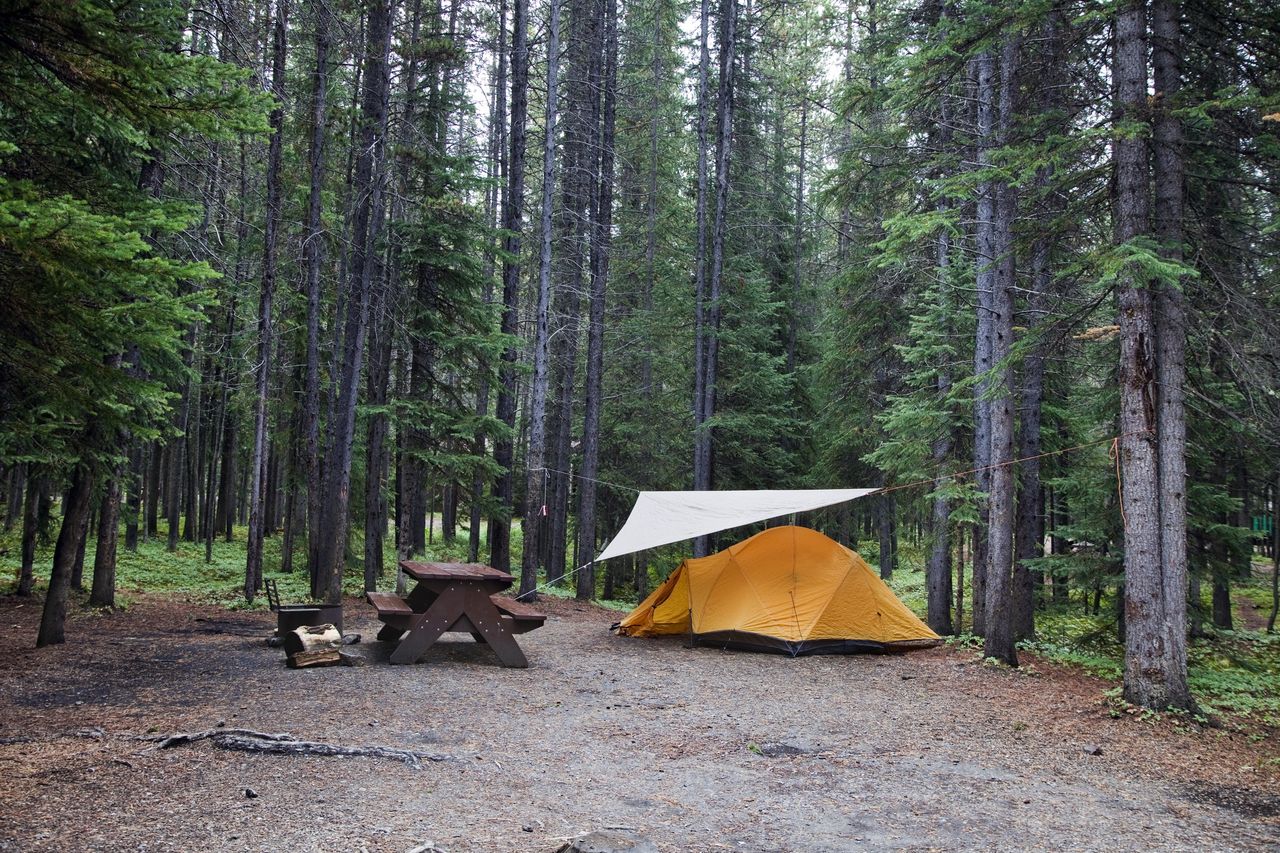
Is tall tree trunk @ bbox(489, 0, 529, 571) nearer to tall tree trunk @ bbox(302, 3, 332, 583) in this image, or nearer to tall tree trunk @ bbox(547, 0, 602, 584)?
tall tree trunk @ bbox(547, 0, 602, 584)

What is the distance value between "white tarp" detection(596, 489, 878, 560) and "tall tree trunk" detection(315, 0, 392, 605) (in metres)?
4.53

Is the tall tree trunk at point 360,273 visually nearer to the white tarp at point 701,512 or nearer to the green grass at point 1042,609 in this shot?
the green grass at point 1042,609

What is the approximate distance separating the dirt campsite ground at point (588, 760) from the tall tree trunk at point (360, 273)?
3.14m

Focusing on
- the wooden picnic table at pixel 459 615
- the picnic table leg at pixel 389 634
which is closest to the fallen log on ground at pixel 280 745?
the wooden picnic table at pixel 459 615

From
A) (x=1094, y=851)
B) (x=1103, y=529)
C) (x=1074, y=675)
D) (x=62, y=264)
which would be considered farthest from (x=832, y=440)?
(x=62, y=264)

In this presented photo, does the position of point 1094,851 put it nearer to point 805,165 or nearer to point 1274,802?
point 1274,802

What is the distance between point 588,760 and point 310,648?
4040mm

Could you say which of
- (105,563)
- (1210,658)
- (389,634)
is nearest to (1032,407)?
(1210,658)

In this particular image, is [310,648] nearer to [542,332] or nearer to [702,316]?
[542,332]

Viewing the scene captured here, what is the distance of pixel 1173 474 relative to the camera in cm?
773

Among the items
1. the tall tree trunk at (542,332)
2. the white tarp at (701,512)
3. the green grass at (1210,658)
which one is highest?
the tall tree trunk at (542,332)

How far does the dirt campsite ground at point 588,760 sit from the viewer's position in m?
4.53

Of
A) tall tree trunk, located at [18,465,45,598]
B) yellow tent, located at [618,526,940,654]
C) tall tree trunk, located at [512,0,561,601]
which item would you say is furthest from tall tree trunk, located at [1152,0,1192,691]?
tall tree trunk, located at [18,465,45,598]

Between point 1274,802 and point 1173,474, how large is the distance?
10.2 feet
